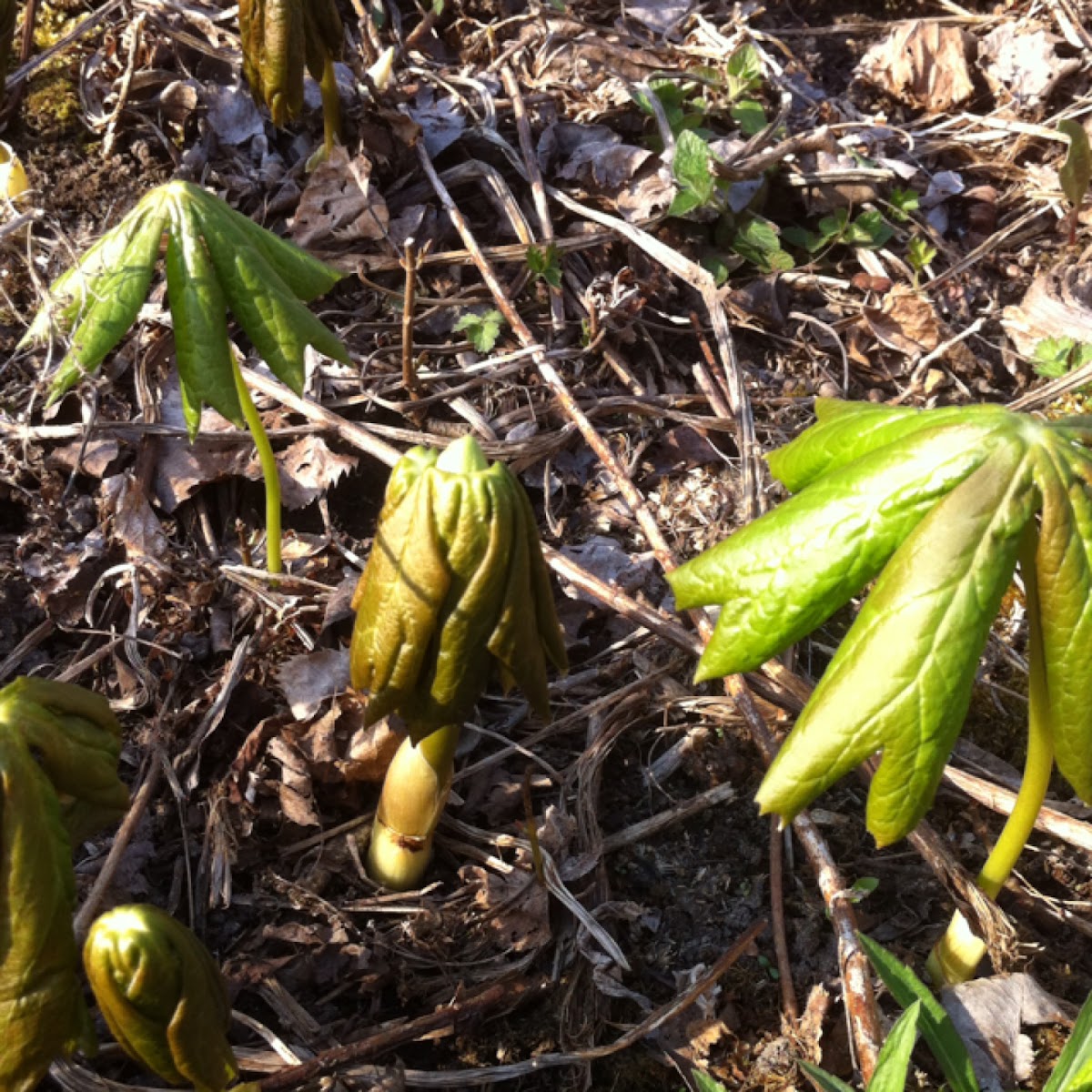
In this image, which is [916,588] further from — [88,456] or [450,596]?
[88,456]

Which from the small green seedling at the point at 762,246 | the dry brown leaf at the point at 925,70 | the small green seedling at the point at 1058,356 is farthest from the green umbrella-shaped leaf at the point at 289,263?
the dry brown leaf at the point at 925,70

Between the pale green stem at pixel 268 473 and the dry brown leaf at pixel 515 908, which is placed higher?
the pale green stem at pixel 268 473

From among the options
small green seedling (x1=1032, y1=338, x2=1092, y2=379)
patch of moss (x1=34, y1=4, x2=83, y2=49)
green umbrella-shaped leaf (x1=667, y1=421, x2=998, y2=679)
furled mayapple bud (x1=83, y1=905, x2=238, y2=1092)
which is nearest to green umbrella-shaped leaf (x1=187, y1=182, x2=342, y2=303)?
green umbrella-shaped leaf (x1=667, y1=421, x2=998, y2=679)

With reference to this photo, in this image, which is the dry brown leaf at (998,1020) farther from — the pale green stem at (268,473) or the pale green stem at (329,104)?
the pale green stem at (329,104)

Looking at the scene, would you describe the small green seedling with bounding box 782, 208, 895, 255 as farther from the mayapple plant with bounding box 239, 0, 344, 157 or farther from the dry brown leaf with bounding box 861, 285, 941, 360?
the mayapple plant with bounding box 239, 0, 344, 157

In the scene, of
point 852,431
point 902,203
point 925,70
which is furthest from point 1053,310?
point 852,431

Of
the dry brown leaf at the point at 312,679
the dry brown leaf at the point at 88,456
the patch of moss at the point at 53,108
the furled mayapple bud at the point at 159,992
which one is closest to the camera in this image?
the furled mayapple bud at the point at 159,992
